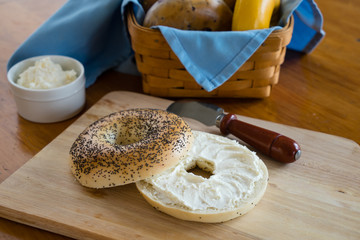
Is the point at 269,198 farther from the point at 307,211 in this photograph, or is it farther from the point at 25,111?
the point at 25,111

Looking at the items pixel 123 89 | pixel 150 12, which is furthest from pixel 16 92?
pixel 150 12

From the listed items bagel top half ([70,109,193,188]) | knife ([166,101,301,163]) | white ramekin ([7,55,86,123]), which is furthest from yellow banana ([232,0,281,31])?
white ramekin ([7,55,86,123])

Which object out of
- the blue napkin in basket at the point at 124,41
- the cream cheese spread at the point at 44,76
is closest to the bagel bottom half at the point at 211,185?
the blue napkin in basket at the point at 124,41

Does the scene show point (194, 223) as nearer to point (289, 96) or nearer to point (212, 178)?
point (212, 178)

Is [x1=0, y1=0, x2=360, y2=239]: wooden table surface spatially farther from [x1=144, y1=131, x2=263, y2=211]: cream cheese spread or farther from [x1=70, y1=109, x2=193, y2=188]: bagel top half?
[x1=144, y1=131, x2=263, y2=211]: cream cheese spread

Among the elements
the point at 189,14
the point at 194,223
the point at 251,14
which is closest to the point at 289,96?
the point at 251,14

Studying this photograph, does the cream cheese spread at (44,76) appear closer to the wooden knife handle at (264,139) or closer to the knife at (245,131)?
the knife at (245,131)
